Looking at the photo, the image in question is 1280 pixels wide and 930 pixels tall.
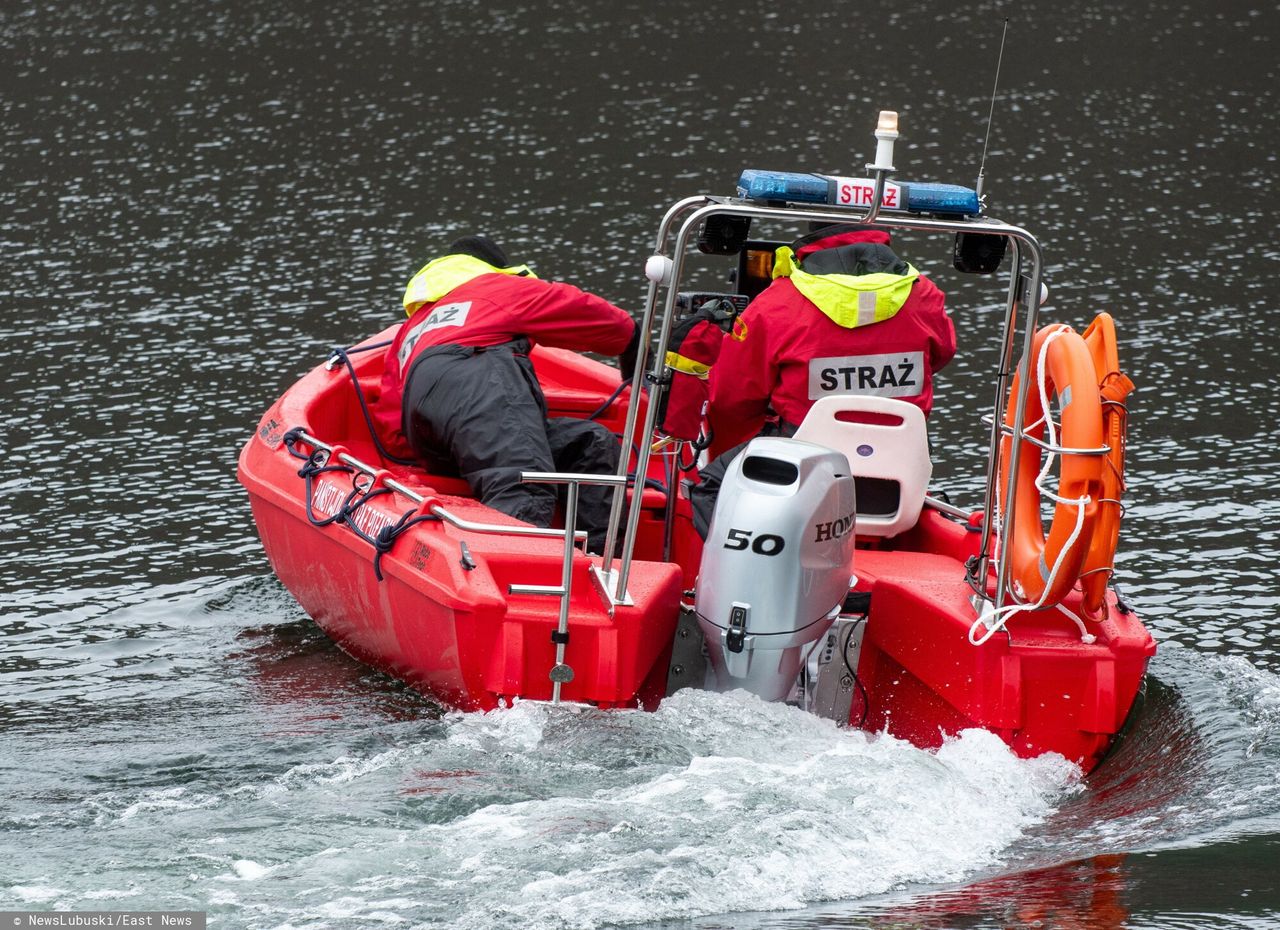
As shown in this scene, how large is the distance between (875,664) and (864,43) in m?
12.1

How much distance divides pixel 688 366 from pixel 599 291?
174 inches

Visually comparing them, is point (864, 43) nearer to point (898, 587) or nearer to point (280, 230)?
point (280, 230)

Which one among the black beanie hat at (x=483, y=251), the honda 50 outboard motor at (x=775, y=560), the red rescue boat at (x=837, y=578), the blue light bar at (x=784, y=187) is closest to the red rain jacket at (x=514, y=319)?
the black beanie hat at (x=483, y=251)

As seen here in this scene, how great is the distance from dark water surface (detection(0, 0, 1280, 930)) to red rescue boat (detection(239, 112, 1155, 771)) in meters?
0.14

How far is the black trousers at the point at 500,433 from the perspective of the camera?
499cm

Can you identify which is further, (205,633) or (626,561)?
(205,633)

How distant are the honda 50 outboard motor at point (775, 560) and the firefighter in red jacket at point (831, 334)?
18.8 inches

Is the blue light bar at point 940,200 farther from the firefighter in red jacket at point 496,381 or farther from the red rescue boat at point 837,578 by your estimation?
the firefighter in red jacket at point 496,381

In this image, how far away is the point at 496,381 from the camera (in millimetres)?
5129

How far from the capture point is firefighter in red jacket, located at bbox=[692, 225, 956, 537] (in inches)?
183

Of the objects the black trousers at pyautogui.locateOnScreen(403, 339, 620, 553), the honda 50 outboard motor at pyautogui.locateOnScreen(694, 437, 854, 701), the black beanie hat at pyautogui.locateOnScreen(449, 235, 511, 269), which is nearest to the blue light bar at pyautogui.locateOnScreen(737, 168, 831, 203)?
the honda 50 outboard motor at pyautogui.locateOnScreen(694, 437, 854, 701)

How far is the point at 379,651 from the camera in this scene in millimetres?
5094

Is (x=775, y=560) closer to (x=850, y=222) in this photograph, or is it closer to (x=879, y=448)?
(x=879, y=448)

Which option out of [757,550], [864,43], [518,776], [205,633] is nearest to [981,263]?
[757,550]
